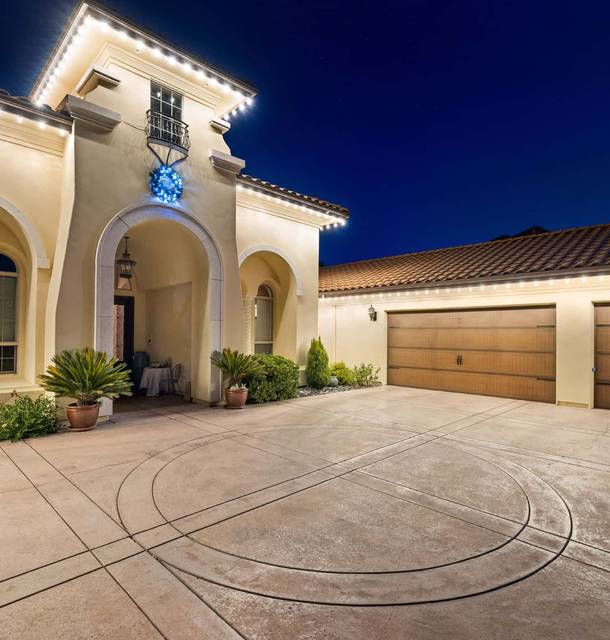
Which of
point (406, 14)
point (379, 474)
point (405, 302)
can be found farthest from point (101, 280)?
point (406, 14)

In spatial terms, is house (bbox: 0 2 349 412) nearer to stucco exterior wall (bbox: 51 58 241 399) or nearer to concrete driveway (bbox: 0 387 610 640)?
stucco exterior wall (bbox: 51 58 241 399)

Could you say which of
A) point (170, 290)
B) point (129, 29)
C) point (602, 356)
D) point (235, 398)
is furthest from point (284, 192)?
point (602, 356)

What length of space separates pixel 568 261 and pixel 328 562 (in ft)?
32.0

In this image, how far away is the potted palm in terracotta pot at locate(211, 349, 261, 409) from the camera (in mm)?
8711

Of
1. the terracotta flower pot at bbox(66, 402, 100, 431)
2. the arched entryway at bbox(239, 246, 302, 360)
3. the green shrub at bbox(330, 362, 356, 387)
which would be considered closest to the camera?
the terracotta flower pot at bbox(66, 402, 100, 431)

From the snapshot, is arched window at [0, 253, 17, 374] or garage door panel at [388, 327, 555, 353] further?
garage door panel at [388, 327, 555, 353]

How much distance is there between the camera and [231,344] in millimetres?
9328

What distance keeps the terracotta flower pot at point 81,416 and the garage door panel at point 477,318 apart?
9384 millimetres

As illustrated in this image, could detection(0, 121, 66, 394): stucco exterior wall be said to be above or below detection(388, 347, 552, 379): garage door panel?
above

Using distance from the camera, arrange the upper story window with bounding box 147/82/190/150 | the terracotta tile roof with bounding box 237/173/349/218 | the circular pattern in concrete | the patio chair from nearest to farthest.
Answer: the circular pattern in concrete → the upper story window with bounding box 147/82/190/150 → the terracotta tile roof with bounding box 237/173/349/218 → the patio chair

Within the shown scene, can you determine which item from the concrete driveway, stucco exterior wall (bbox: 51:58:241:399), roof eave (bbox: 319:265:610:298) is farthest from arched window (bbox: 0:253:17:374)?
roof eave (bbox: 319:265:610:298)

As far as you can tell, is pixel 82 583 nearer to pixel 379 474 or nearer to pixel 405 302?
pixel 379 474

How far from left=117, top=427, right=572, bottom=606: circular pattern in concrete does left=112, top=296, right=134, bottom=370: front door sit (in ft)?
21.7

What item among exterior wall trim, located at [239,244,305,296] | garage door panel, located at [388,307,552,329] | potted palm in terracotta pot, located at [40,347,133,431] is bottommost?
potted palm in terracotta pot, located at [40,347,133,431]
